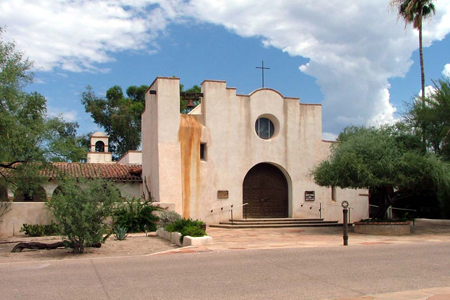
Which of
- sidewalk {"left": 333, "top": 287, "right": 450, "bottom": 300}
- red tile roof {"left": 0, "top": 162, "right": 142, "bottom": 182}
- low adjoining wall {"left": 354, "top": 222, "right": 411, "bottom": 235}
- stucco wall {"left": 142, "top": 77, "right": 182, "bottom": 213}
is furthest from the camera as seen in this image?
red tile roof {"left": 0, "top": 162, "right": 142, "bottom": 182}

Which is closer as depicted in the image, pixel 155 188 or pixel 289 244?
pixel 289 244

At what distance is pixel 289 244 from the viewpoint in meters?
15.8

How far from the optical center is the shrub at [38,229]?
18750 millimetres

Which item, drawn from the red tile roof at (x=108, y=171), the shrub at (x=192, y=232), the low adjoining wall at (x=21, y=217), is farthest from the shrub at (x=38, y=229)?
the red tile roof at (x=108, y=171)

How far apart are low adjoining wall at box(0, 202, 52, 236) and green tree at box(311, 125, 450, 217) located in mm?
11735

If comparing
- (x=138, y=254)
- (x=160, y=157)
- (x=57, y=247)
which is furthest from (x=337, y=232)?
(x=57, y=247)

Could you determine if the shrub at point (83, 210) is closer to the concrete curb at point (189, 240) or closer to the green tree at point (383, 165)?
the concrete curb at point (189, 240)

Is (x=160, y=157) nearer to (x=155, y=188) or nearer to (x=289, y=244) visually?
(x=155, y=188)

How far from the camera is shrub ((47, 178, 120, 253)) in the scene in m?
13.1

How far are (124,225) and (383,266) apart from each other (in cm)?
1165

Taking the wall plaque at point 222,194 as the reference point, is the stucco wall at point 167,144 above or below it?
above

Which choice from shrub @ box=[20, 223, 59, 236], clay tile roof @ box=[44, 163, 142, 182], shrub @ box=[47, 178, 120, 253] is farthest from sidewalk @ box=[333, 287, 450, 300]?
clay tile roof @ box=[44, 163, 142, 182]

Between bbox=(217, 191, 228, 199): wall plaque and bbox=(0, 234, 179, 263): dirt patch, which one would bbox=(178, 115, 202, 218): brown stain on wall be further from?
bbox=(0, 234, 179, 263): dirt patch

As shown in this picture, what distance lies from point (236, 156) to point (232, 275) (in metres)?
15.6
